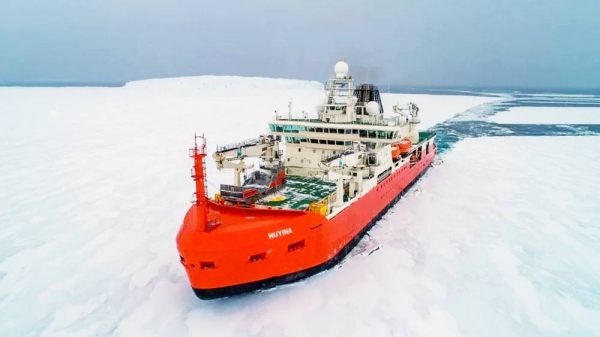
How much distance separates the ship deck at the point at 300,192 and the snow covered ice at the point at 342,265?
2144mm

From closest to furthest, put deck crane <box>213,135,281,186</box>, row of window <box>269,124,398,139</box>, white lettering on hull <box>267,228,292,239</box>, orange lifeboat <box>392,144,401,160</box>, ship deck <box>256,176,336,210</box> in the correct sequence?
1. white lettering on hull <box>267,228,292,239</box>
2. ship deck <box>256,176,336,210</box>
3. deck crane <box>213,135,281,186</box>
4. row of window <box>269,124,398,139</box>
5. orange lifeboat <box>392,144,401,160</box>

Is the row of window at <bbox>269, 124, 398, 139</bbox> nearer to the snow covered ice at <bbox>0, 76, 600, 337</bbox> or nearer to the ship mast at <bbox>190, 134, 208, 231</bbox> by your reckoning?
the snow covered ice at <bbox>0, 76, 600, 337</bbox>

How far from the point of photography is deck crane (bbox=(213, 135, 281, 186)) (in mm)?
12367

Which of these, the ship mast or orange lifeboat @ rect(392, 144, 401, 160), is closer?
the ship mast

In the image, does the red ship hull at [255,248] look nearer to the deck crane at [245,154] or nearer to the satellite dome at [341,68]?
the deck crane at [245,154]

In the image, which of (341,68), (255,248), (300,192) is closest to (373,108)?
(341,68)

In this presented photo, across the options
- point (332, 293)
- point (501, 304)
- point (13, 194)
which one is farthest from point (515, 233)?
point (13, 194)

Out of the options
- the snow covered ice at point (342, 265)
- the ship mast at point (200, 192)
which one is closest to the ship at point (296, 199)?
the ship mast at point (200, 192)

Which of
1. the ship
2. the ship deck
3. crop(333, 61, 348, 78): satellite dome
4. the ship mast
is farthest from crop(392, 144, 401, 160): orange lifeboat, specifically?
the ship mast

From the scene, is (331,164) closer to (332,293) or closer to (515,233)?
(332,293)

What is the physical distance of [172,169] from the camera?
828 inches

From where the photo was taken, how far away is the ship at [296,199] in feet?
28.0

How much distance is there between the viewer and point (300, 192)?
12141mm

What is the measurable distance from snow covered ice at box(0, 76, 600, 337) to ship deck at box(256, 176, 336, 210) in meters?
2.14
